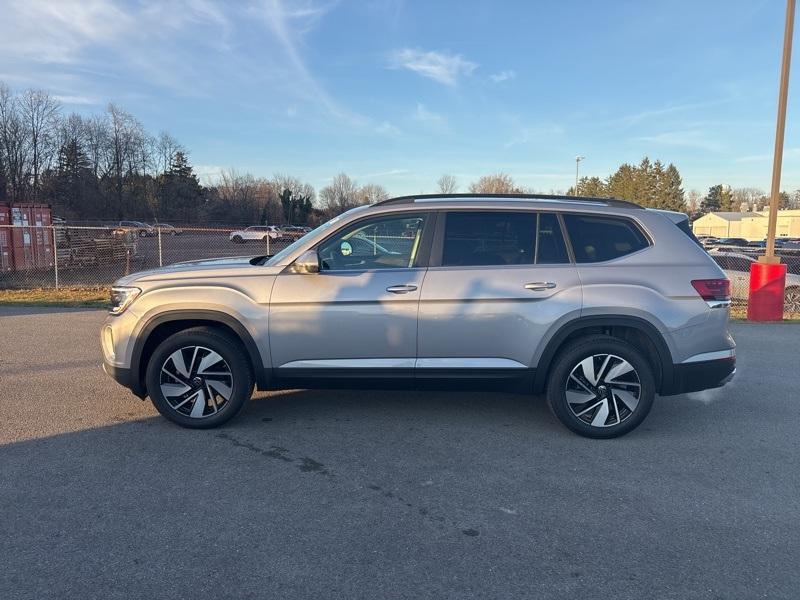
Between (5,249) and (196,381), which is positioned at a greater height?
(5,249)

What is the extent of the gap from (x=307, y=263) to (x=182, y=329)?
3.90 ft

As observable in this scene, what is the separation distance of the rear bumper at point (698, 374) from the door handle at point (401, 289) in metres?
2.11

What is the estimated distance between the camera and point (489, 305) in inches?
170

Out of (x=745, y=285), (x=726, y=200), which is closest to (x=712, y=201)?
(x=726, y=200)

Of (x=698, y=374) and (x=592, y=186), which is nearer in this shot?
(x=698, y=374)

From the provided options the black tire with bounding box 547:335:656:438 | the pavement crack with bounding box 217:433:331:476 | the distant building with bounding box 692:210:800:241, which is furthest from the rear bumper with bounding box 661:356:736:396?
the distant building with bounding box 692:210:800:241

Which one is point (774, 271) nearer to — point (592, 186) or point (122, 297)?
point (122, 297)

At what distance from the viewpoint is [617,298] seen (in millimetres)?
4316

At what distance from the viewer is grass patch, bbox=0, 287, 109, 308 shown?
11727 millimetres

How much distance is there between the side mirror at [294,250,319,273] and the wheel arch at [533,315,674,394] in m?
1.88

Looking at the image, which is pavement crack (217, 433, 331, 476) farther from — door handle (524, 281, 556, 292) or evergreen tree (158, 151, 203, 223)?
evergreen tree (158, 151, 203, 223)

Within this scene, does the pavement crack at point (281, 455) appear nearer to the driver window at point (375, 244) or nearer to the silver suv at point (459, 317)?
the silver suv at point (459, 317)

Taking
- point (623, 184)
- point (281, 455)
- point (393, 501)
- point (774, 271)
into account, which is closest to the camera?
point (393, 501)

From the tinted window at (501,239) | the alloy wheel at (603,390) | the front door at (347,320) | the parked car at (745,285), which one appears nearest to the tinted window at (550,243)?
the tinted window at (501,239)
